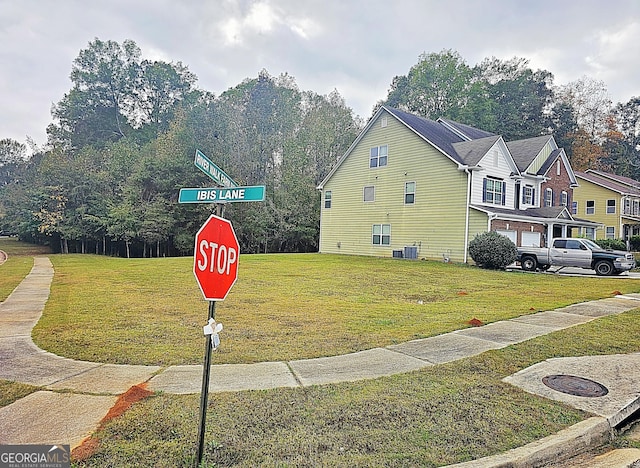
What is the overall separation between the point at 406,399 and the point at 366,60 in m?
23.1

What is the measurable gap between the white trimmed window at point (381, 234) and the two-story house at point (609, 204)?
22.0 meters

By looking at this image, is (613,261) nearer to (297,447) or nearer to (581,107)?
(297,447)

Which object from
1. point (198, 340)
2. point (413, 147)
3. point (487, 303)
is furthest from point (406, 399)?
point (413, 147)

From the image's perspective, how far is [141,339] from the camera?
18.7 feet

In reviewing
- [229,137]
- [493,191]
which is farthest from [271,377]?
[229,137]

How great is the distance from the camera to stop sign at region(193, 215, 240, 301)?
9.18 feet

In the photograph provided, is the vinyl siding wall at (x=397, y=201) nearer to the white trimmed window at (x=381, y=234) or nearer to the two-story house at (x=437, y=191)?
the two-story house at (x=437, y=191)

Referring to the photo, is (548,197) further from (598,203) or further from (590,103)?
(590,103)

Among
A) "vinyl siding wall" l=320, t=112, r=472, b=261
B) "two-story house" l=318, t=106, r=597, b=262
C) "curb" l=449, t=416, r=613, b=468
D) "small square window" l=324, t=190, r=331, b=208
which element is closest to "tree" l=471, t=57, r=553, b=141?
"two-story house" l=318, t=106, r=597, b=262

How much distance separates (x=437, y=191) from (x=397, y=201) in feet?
8.65

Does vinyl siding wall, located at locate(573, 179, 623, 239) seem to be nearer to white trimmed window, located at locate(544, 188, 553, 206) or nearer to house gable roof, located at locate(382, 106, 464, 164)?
white trimmed window, located at locate(544, 188, 553, 206)

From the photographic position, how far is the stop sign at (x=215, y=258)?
280 centimetres

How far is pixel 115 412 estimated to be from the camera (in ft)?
10.7

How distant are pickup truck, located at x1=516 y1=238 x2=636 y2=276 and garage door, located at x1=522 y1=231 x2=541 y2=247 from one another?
3.25 meters
